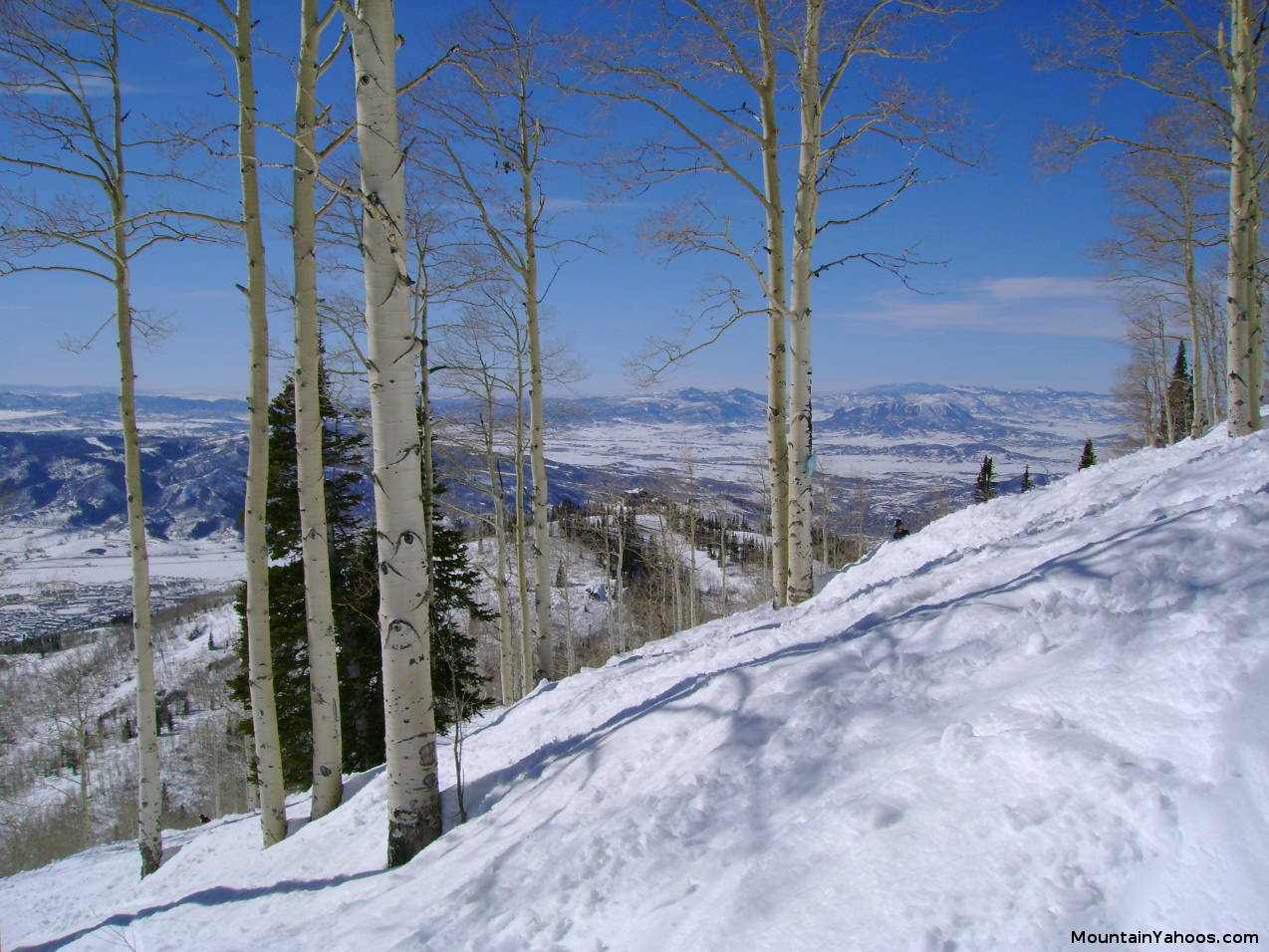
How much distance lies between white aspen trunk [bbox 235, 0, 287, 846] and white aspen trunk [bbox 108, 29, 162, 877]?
1.63 metres

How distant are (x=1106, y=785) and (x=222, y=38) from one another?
7611 mm

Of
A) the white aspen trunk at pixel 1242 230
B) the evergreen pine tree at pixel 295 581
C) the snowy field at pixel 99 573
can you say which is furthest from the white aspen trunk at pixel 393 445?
the snowy field at pixel 99 573

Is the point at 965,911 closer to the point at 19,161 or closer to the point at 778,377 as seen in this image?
the point at 778,377

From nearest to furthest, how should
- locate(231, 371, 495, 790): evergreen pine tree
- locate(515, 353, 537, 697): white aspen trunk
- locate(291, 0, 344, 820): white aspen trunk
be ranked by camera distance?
locate(291, 0, 344, 820): white aspen trunk
locate(515, 353, 537, 697): white aspen trunk
locate(231, 371, 495, 790): evergreen pine tree

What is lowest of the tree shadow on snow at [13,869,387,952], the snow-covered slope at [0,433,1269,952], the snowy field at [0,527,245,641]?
the snowy field at [0,527,245,641]

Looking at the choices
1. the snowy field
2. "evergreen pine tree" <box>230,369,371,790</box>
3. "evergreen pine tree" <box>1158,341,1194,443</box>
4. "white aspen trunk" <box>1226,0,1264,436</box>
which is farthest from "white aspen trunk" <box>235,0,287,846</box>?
the snowy field

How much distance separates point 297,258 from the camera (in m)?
5.46

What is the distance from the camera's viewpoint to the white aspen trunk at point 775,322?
641 centimetres

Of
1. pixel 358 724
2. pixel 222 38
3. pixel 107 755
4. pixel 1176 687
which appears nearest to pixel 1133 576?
pixel 1176 687

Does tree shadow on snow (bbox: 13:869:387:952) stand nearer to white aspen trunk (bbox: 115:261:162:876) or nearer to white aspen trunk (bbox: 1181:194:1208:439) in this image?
white aspen trunk (bbox: 115:261:162:876)

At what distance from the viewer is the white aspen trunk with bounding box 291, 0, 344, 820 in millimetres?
5098

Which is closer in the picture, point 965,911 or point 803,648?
point 965,911

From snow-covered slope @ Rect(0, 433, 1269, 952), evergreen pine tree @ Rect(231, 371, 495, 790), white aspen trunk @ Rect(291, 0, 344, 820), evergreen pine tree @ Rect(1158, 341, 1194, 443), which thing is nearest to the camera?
snow-covered slope @ Rect(0, 433, 1269, 952)

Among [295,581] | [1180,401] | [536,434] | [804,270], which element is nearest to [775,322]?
[804,270]
